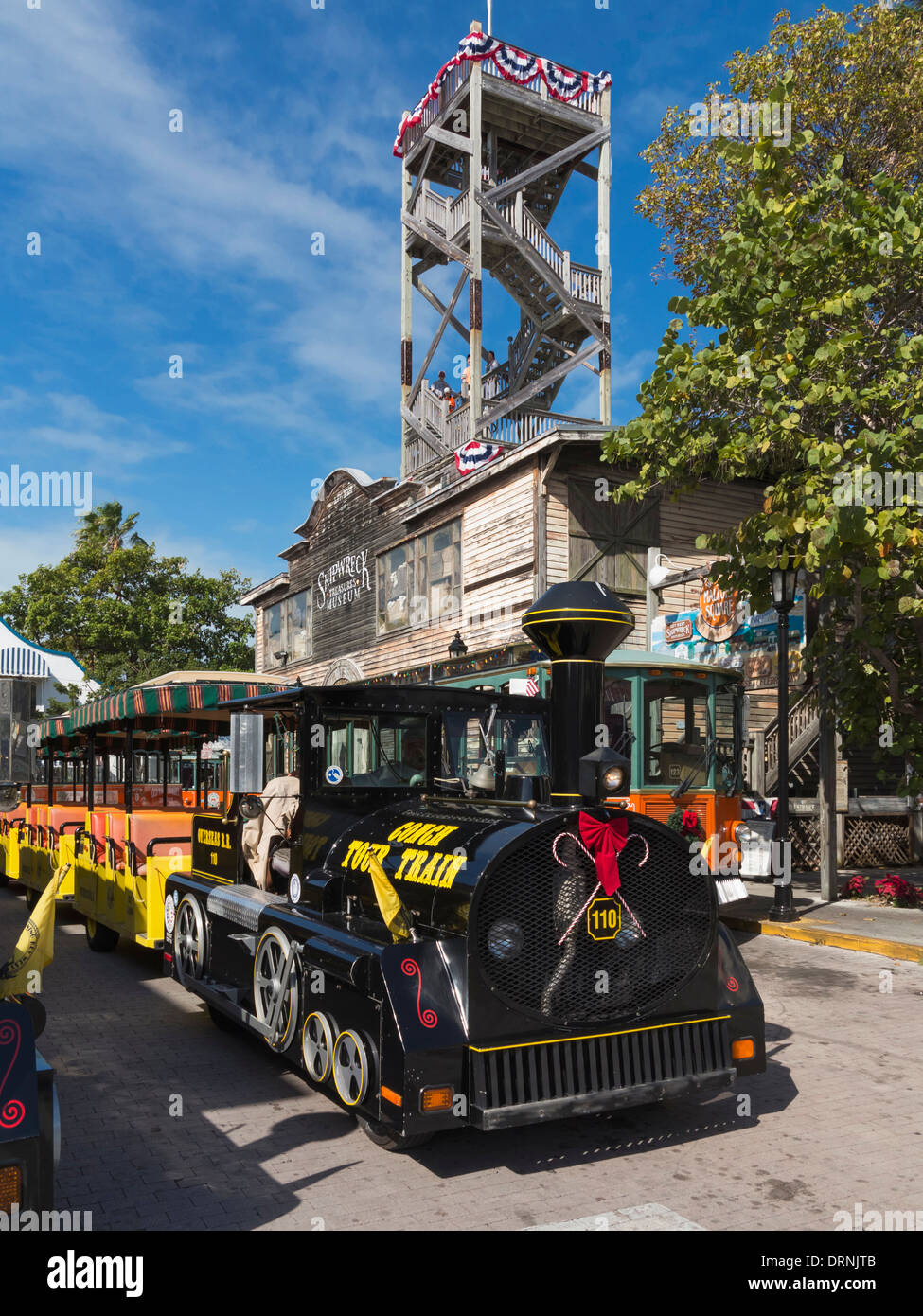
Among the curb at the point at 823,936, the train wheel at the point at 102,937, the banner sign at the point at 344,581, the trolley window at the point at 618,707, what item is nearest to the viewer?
the curb at the point at 823,936

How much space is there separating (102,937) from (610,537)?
36.4 feet

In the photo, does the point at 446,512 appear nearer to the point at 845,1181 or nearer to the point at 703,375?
the point at 703,375

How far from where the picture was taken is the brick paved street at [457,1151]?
4.27 m

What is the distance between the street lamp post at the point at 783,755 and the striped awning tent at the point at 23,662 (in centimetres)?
2610

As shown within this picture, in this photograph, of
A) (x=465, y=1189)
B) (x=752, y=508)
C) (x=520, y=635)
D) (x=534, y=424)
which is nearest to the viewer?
(x=465, y=1189)

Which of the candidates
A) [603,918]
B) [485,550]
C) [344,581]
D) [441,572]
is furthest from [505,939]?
[344,581]

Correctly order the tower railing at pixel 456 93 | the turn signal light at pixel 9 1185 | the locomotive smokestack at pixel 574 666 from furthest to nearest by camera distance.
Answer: the tower railing at pixel 456 93
the locomotive smokestack at pixel 574 666
the turn signal light at pixel 9 1185

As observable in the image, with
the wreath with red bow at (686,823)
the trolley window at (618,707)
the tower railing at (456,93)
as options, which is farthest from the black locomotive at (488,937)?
the tower railing at (456,93)

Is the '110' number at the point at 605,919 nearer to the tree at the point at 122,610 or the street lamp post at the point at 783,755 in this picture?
the street lamp post at the point at 783,755

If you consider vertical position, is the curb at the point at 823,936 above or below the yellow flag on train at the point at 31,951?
below

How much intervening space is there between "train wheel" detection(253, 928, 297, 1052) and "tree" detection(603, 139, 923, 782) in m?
6.96
